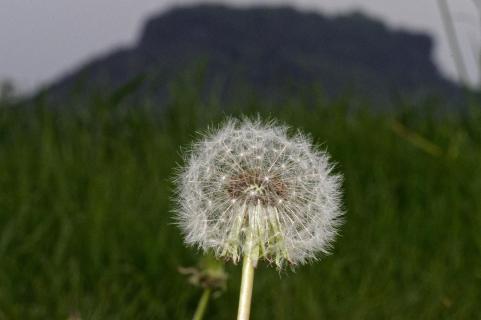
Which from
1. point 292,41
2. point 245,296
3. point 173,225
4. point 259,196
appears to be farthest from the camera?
point 292,41

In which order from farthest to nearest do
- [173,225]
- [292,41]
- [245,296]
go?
1. [292,41]
2. [173,225]
3. [245,296]

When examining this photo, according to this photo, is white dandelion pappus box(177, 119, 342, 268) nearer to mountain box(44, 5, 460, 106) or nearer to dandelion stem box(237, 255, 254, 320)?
dandelion stem box(237, 255, 254, 320)

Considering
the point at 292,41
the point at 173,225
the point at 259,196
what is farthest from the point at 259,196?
the point at 292,41

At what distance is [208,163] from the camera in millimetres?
1304

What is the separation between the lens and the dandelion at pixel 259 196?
45.4 inches

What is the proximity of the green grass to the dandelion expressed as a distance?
1219 millimetres

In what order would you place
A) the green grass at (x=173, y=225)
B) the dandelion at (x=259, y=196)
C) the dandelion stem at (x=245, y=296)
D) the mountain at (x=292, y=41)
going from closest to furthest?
the dandelion stem at (x=245, y=296) < the dandelion at (x=259, y=196) < the green grass at (x=173, y=225) < the mountain at (x=292, y=41)

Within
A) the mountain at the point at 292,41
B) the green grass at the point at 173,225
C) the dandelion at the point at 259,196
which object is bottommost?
the dandelion at the point at 259,196

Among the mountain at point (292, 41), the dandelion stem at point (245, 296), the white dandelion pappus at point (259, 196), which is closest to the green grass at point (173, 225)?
the white dandelion pappus at point (259, 196)

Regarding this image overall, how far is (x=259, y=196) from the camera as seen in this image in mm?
1177

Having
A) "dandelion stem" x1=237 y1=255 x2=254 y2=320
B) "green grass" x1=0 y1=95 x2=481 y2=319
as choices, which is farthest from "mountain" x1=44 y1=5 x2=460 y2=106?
"dandelion stem" x1=237 y1=255 x2=254 y2=320

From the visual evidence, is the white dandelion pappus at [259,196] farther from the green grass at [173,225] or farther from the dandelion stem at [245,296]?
the green grass at [173,225]

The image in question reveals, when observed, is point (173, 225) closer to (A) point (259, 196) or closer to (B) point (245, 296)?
(A) point (259, 196)

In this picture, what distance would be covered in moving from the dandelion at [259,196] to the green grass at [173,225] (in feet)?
4.00
